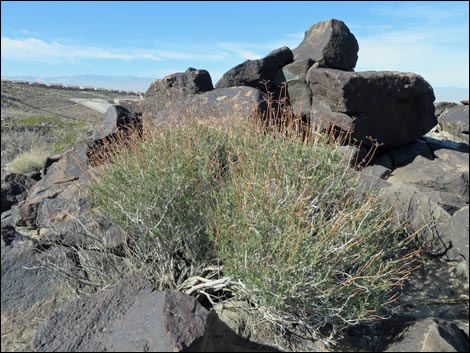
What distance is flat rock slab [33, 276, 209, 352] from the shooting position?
3.18m

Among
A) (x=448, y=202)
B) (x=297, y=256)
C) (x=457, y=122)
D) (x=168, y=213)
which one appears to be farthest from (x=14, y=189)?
(x=457, y=122)

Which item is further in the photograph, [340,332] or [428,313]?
→ [428,313]

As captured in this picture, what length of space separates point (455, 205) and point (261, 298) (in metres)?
4.02

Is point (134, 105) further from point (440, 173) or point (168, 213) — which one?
point (440, 173)

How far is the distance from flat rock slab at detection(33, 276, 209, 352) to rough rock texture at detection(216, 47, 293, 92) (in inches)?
296

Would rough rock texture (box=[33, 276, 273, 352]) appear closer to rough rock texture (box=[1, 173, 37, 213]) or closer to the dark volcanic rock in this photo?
the dark volcanic rock

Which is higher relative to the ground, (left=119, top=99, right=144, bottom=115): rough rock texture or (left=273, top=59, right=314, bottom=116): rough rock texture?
(left=273, top=59, right=314, bottom=116): rough rock texture

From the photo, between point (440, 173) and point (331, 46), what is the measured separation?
4.03 metres

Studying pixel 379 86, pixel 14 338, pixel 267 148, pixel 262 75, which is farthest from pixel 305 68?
pixel 14 338

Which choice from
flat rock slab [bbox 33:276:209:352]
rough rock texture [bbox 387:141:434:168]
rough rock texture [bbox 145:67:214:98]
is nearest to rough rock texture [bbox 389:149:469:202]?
rough rock texture [bbox 387:141:434:168]

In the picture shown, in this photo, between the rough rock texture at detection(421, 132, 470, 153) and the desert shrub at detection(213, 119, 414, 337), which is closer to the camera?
the desert shrub at detection(213, 119, 414, 337)

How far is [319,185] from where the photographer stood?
4941mm

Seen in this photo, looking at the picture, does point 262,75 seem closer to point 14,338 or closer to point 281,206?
point 281,206

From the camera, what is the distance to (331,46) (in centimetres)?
1116
